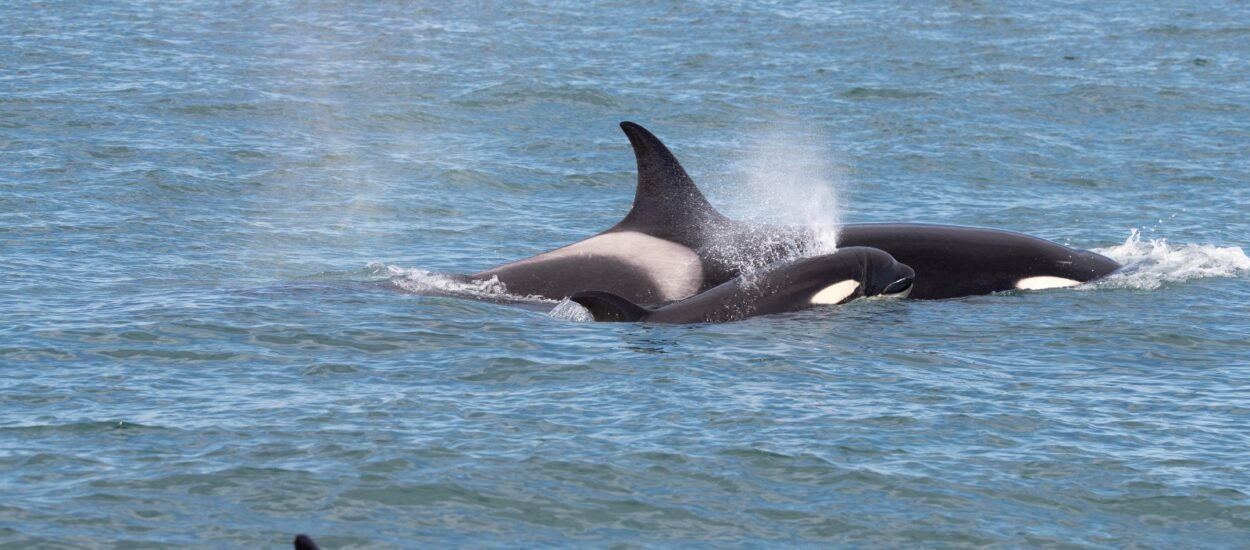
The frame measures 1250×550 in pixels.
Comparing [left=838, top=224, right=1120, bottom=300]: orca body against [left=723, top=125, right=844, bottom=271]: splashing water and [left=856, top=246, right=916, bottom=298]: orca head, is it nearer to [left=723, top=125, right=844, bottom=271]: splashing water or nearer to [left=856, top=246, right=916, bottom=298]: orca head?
[left=856, top=246, right=916, bottom=298]: orca head

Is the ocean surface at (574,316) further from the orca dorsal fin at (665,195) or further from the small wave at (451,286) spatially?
the orca dorsal fin at (665,195)

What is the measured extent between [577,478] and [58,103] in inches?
762

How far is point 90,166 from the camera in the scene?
2303 cm

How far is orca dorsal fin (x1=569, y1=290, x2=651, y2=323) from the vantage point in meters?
14.6

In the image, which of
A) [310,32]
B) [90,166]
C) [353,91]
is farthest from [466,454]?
[310,32]

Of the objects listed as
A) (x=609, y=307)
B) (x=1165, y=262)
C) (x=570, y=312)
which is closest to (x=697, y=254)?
(x=570, y=312)

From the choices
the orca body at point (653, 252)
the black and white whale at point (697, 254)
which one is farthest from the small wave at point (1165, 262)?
the orca body at point (653, 252)

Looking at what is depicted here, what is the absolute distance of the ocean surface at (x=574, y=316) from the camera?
9961mm

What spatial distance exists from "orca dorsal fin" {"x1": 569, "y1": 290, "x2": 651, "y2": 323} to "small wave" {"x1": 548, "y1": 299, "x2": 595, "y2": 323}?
133 mm

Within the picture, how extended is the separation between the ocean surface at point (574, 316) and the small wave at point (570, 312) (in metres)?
0.22

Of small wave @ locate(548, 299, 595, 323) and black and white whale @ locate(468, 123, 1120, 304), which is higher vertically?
black and white whale @ locate(468, 123, 1120, 304)

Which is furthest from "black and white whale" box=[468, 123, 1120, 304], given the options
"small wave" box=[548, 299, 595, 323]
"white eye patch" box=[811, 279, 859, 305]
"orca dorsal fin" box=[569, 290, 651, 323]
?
"orca dorsal fin" box=[569, 290, 651, 323]

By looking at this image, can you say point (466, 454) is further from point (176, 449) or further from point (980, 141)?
point (980, 141)

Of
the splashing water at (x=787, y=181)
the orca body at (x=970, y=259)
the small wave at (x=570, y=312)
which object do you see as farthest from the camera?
the splashing water at (x=787, y=181)
